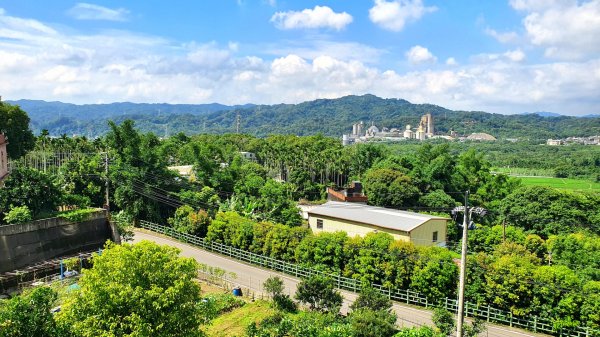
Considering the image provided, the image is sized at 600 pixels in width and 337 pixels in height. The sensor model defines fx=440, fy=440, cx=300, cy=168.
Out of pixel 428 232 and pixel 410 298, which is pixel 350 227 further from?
pixel 410 298

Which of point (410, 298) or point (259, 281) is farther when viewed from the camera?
point (259, 281)

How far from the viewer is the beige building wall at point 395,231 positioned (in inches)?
1099

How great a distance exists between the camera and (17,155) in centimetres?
3953

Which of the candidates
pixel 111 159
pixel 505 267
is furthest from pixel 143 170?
pixel 505 267

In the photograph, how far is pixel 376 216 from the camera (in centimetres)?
3103

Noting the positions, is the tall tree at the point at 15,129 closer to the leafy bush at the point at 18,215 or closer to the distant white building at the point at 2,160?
the distant white building at the point at 2,160

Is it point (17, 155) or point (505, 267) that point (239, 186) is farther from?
point (505, 267)

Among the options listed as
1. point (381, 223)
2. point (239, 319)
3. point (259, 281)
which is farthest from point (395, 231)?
point (239, 319)

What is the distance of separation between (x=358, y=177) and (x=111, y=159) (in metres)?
32.4

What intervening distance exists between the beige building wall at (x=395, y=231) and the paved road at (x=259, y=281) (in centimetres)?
523

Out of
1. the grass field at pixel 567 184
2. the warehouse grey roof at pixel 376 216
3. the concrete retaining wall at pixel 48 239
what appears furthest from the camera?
the grass field at pixel 567 184

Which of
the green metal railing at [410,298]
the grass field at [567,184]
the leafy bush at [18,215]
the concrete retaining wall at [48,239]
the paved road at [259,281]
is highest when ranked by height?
the leafy bush at [18,215]

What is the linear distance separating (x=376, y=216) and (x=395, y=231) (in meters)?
3.13

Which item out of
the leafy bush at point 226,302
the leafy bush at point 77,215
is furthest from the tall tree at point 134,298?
the leafy bush at point 77,215
